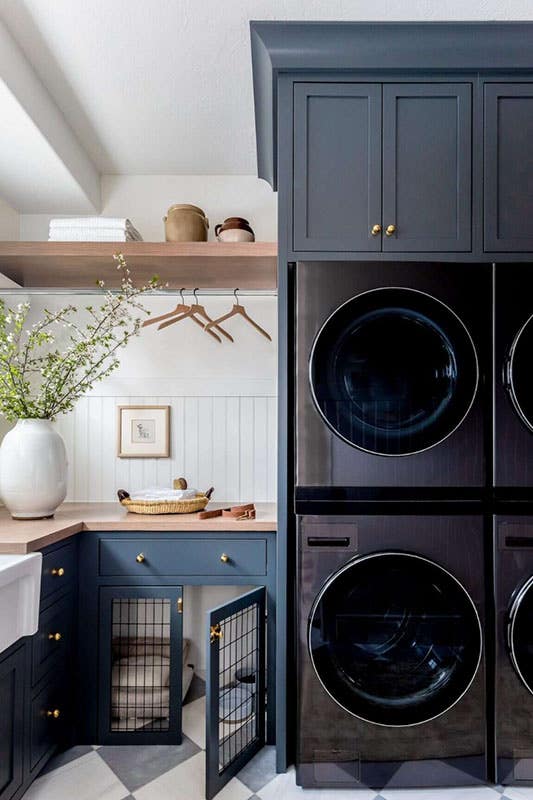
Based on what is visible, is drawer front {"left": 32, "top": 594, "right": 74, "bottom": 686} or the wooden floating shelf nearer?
drawer front {"left": 32, "top": 594, "right": 74, "bottom": 686}

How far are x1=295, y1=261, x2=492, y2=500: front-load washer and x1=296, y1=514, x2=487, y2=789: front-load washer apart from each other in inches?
11.5

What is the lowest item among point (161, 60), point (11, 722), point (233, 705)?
point (233, 705)

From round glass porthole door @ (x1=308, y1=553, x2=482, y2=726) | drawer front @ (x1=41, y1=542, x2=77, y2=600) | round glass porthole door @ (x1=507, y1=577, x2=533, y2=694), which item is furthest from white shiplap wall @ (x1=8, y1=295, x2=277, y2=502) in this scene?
round glass porthole door @ (x1=507, y1=577, x2=533, y2=694)

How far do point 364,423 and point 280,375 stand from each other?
323 millimetres

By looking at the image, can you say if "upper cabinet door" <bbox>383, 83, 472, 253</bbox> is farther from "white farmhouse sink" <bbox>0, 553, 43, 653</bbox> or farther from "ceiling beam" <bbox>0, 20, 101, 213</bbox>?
"white farmhouse sink" <bbox>0, 553, 43, 653</bbox>

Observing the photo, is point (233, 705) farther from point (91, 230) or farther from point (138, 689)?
point (91, 230)

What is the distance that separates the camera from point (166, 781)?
189cm

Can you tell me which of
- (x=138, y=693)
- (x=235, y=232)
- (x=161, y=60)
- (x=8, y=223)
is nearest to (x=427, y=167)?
(x=235, y=232)

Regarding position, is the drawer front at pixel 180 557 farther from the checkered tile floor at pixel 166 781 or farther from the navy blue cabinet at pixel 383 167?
the navy blue cabinet at pixel 383 167

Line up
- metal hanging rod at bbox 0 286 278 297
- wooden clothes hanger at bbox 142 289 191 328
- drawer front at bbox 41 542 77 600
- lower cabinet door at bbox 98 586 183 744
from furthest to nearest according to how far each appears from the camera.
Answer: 1. metal hanging rod at bbox 0 286 278 297
2. wooden clothes hanger at bbox 142 289 191 328
3. lower cabinet door at bbox 98 586 183 744
4. drawer front at bbox 41 542 77 600

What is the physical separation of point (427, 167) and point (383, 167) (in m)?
0.15

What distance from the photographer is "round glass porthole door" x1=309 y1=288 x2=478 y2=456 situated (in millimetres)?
1812

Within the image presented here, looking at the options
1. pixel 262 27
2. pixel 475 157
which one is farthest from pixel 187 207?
pixel 475 157

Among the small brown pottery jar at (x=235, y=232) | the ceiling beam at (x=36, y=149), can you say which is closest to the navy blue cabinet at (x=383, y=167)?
the small brown pottery jar at (x=235, y=232)
